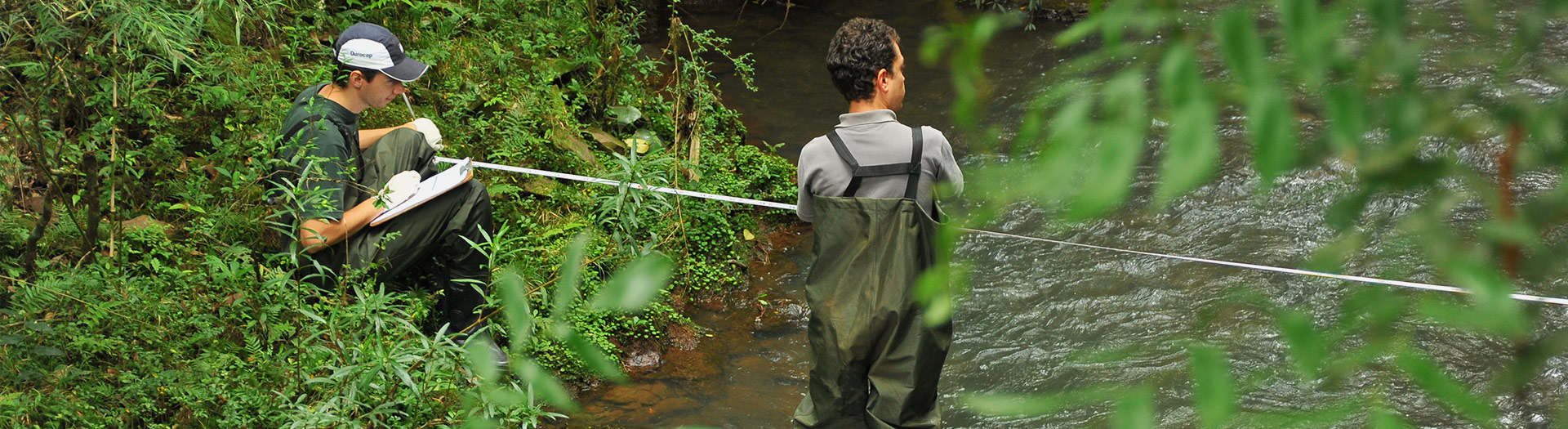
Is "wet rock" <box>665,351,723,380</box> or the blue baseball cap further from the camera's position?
"wet rock" <box>665,351,723,380</box>

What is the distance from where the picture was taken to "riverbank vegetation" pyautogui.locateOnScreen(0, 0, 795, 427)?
3.81m

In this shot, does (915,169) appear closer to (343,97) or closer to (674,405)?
(674,405)

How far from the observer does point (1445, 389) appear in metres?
0.85

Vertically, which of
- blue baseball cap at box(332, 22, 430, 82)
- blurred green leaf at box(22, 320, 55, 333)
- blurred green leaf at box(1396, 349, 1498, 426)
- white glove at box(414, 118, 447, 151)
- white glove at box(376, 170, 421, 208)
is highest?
blurred green leaf at box(1396, 349, 1498, 426)

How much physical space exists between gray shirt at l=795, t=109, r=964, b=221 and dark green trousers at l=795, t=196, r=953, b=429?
74 millimetres

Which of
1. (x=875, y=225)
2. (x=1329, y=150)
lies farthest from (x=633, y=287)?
(x=875, y=225)

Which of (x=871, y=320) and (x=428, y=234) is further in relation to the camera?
(x=428, y=234)

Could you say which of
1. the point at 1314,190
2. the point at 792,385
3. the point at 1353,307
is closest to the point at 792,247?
the point at 792,385

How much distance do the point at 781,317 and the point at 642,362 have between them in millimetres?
801

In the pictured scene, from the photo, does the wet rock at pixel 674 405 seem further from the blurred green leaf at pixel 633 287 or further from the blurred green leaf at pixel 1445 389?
the blurred green leaf at pixel 1445 389

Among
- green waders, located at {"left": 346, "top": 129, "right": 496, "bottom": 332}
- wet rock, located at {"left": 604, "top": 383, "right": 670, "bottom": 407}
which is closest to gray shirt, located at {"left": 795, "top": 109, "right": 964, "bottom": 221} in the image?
green waders, located at {"left": 346, "top": 129, "right": 496, "bottom": 332}

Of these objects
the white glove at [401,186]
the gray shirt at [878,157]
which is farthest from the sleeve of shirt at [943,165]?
the white glove at [401,186]

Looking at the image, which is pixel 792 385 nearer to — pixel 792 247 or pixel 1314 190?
pixel 792 247

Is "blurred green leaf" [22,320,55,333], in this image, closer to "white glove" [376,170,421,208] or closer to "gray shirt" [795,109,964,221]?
"white glove" [376,170,421,208]
